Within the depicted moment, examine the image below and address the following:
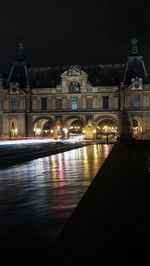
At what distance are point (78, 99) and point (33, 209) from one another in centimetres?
6979

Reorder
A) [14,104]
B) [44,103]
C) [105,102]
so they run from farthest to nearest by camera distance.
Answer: [44,103] < [14,104] < [105,102]

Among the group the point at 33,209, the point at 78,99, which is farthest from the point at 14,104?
the point at 33,209

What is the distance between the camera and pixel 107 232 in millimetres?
5145

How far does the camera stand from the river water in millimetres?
4906

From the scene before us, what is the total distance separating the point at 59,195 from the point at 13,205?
5.57 ft

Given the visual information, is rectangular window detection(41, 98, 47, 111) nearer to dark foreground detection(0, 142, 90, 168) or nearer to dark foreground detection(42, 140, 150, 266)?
dark foreground detection(0, 142, 90, 168)

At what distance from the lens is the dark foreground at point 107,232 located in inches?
156

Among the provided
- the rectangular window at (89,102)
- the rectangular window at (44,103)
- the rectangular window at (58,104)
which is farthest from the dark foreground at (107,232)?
the rectangular window at (44,103)

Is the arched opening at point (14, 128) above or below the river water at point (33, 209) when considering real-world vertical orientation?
above

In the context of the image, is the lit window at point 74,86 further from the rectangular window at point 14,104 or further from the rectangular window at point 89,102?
the rectangular window at point 14,104

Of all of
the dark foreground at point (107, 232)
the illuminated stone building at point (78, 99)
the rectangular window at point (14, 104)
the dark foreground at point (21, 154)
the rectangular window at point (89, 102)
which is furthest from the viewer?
the rectangular window at point (14, 104)

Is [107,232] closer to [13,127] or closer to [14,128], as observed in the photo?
[14,128]

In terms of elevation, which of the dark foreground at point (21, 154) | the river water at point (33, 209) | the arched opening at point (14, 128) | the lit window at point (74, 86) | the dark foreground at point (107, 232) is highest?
the lit window at point (74, 86)

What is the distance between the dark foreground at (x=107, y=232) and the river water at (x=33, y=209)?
45 centimetres
